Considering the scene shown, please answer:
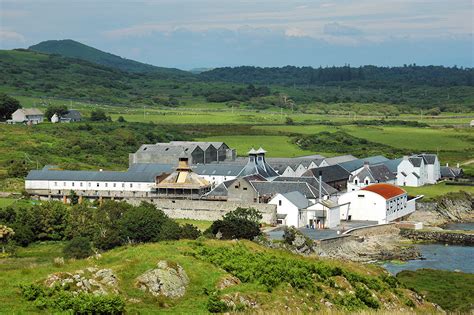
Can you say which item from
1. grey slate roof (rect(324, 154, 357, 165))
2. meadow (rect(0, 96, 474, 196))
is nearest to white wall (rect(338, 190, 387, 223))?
meadow (rect(0, 96, 474, 196))

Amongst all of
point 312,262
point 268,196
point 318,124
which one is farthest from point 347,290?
point 318,124

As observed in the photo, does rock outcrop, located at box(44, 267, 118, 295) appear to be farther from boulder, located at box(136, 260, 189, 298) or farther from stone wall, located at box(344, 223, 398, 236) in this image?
stone wall, located at box(344, 223, 398, 236)

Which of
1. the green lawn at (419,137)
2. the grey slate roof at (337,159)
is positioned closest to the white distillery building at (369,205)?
the grey slate roof at (337,159)

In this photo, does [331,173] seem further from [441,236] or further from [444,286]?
Result: [444,286]

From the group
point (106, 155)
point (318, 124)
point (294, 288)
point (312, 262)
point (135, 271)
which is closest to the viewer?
point (135, 271)

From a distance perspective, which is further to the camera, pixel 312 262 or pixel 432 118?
pixel 432 118

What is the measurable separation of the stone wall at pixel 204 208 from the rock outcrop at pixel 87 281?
103 ft

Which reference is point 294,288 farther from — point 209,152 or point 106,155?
point 106,155

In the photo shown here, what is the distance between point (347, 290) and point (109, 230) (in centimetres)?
2024

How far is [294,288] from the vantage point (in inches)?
923

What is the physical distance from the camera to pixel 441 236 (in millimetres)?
52656

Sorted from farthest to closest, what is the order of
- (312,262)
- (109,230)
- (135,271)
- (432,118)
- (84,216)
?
(432,118)
(84,216)
(109,230)
(312,262)
(135,271)

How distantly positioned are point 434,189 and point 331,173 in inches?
383

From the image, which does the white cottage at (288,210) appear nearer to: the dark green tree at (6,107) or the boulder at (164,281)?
the boulder at (164,281)
